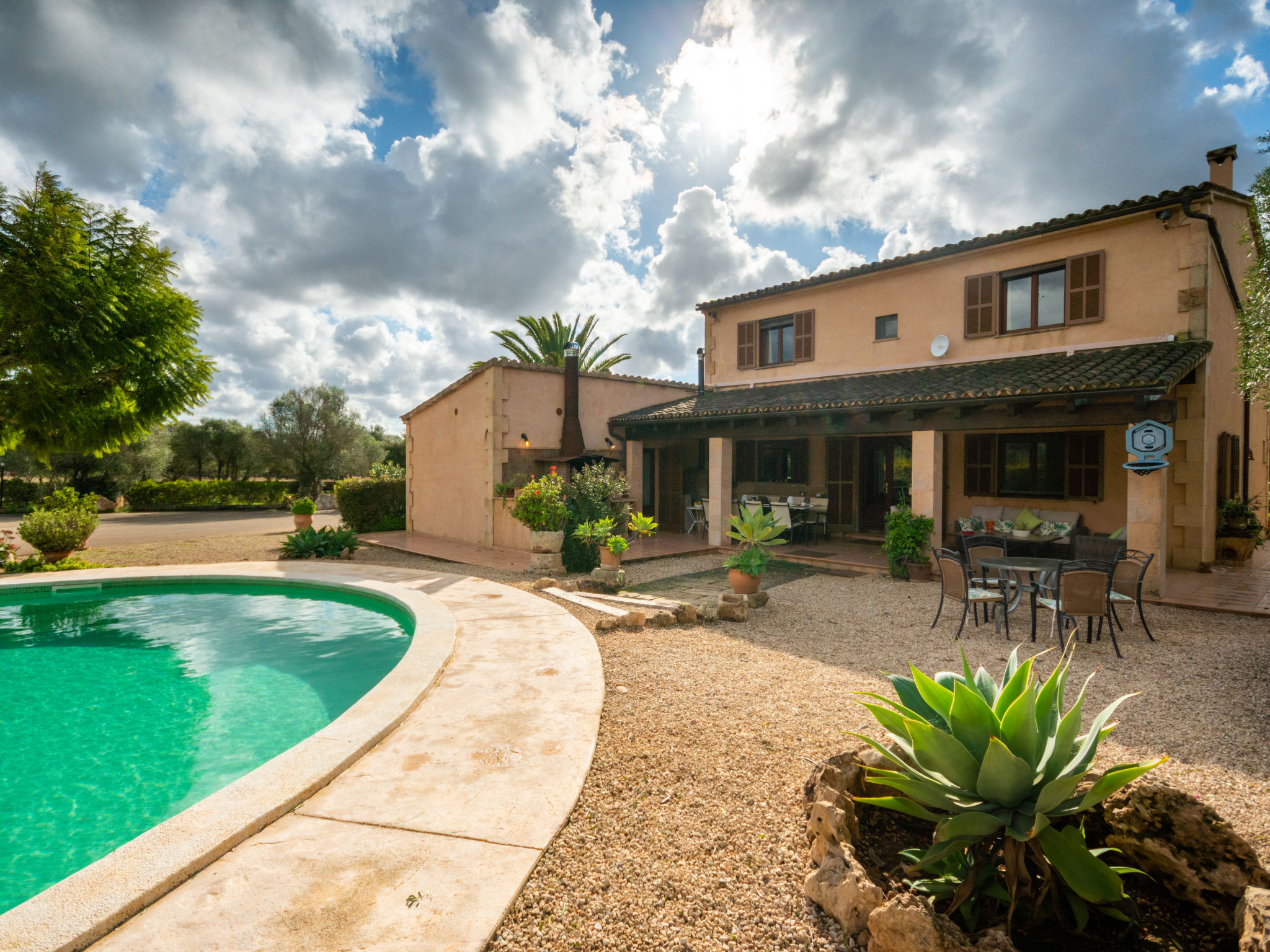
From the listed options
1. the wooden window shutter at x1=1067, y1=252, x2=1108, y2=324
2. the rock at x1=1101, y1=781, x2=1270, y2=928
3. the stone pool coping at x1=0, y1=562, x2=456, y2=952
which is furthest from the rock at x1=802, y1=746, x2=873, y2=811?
the wooden window shutter at x1=1067, y1=252, x2=1108, y2=324

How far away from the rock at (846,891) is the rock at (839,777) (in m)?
0.33

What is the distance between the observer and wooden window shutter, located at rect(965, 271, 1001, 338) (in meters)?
10.6

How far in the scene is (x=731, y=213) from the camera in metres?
14.1

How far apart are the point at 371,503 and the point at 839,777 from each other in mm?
16446

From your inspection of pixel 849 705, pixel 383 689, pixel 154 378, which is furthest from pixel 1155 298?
pixel 154 378

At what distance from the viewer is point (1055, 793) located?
5.41 feet

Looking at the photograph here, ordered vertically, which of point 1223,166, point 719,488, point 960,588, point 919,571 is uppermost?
point 1223,166

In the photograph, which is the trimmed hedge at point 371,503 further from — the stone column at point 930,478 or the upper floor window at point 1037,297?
the upper floor window at point 1037,297

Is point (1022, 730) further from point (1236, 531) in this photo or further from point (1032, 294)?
point (1236, 531)

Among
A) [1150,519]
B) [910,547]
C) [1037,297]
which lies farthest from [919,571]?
[1037,297]

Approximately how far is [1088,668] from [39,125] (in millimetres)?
15884

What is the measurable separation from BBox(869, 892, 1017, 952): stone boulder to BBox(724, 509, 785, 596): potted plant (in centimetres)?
555

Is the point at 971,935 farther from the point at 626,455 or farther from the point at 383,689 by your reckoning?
the point at 626,455

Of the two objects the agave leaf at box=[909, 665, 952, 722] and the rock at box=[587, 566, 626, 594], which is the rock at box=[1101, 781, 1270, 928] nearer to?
the agave leaf at box=[909, 665, 952, 722]
